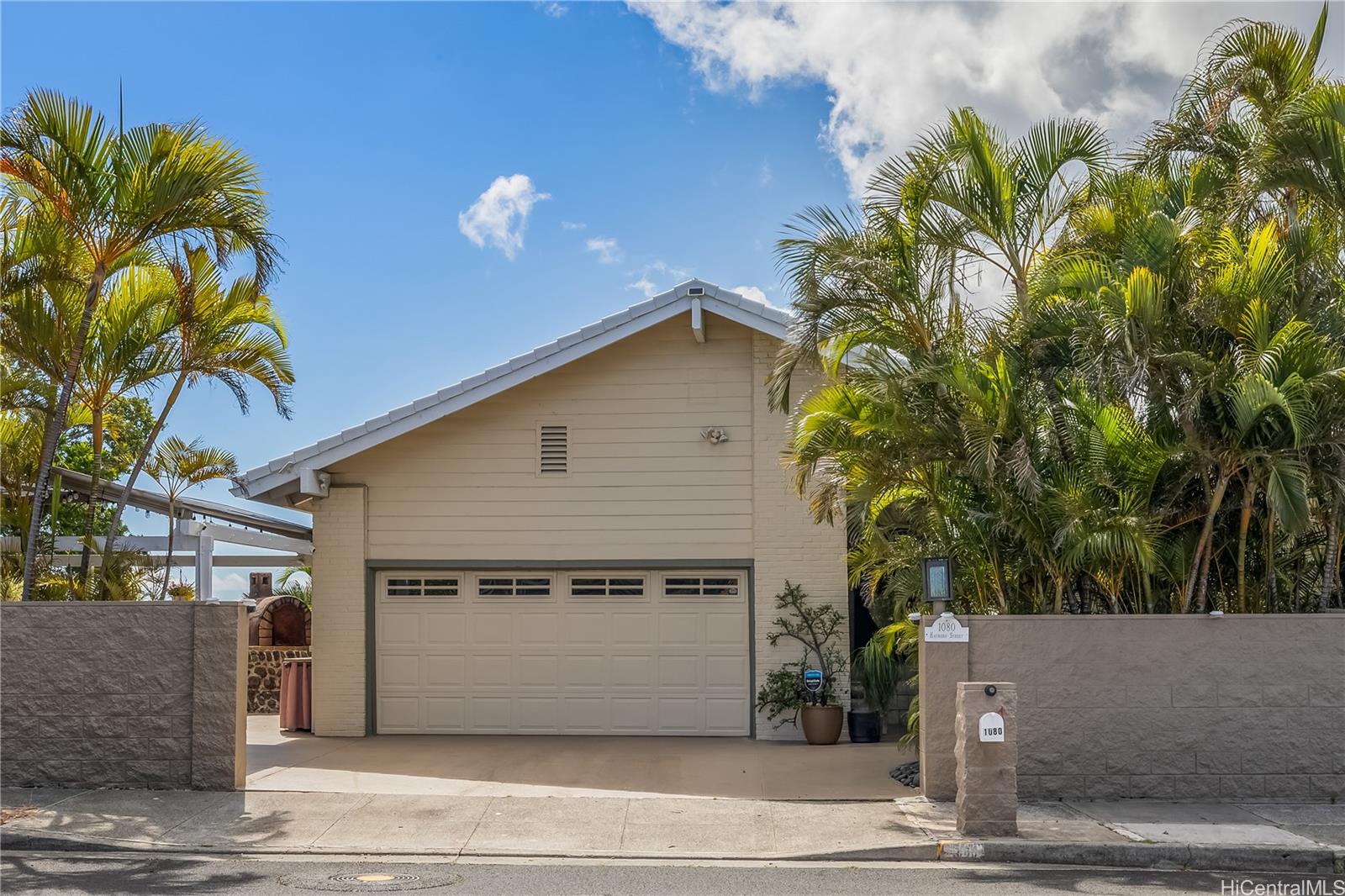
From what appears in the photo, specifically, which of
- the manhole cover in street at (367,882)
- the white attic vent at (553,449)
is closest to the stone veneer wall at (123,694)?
the manhole cover in street at (367,882)

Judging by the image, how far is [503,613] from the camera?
1530 cm

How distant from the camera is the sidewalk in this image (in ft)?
28.9

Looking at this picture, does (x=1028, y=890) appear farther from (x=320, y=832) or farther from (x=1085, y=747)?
(x=320, y=832)

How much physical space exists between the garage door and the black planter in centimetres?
136

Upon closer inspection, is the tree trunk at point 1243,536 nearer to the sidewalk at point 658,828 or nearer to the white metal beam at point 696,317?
the sidewalk at point 658,828

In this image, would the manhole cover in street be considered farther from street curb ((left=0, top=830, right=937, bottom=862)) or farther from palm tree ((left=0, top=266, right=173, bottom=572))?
palm tree ((left=0, top=266, right=173, bottom=572))

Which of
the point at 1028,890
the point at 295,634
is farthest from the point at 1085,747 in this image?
the point at 295,634

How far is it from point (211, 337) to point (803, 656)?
741 centimetres

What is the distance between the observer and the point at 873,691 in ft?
47.3

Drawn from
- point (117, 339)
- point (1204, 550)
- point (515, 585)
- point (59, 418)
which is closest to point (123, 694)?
point (59, 418)

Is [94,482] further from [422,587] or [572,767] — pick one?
[572,767]

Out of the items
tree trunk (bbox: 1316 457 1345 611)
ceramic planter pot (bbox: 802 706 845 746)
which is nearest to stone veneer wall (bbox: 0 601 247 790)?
ceramic planter pot (bbox: 802 706 845 746)

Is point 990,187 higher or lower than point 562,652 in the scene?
higher

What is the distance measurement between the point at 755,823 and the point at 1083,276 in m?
5.19
